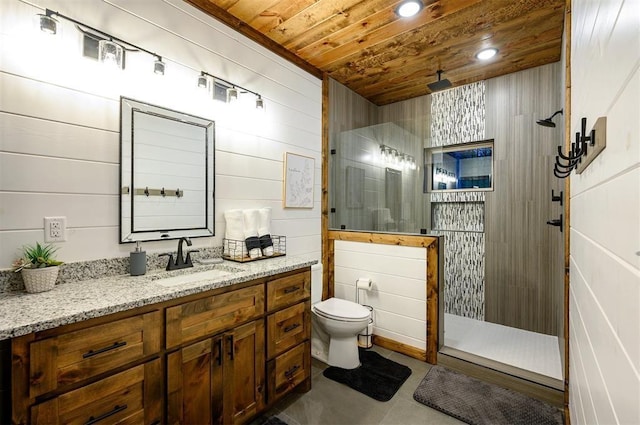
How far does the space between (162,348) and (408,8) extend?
8.55 ft

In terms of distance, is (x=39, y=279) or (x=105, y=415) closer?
(x=105, y=415)

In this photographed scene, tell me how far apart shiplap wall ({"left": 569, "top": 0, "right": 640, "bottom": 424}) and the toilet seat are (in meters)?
1.49

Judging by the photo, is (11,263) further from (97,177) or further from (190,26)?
(190,26)

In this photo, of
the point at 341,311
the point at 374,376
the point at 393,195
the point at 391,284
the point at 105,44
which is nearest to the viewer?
the point at 105,44

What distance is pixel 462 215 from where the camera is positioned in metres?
3.42

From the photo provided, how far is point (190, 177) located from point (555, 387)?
9.35 feet

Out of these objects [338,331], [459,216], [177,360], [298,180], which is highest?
[298,180]

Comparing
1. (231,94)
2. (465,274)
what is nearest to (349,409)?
(465,274)

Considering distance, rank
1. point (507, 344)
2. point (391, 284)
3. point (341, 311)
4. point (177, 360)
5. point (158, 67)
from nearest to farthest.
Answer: point (177, 360), point (158, 67), point (341, 311), point (507, 344), point (391, 284)

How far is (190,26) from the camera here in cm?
206

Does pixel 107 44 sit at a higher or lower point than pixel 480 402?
higher

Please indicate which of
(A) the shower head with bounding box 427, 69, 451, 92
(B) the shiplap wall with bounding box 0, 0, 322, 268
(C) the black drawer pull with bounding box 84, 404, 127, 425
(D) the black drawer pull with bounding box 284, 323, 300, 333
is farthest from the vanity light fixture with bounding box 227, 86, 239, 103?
(A) the shower head with bounding box 427, 69, 451, 92

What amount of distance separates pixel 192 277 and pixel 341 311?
3.94ft

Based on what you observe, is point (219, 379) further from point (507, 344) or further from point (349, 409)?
point (507, 344)
